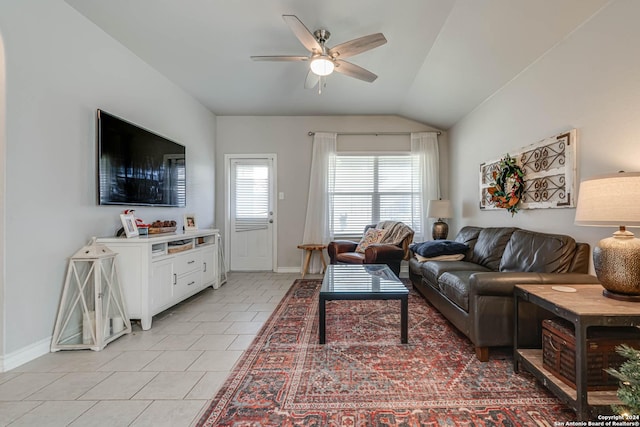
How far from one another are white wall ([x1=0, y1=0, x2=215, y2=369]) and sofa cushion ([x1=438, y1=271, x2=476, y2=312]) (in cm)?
307

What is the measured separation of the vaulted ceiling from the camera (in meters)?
2.30

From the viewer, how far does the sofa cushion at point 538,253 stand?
6.79 ft

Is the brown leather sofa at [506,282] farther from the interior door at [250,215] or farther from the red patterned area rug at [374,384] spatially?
the interior door at [250,215]

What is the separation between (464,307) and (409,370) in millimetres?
640

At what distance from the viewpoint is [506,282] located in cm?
185

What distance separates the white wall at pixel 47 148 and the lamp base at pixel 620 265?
3575 millimetres

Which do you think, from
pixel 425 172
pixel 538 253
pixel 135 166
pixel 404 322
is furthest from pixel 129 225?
pixel 425 172

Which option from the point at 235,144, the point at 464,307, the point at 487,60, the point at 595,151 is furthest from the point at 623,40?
the point at 235,144

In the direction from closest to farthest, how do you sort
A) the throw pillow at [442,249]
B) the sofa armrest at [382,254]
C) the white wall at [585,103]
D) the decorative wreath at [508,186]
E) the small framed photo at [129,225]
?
the white wall at [585,103], the small framed photo at [129,225], the decorative wreath at [508,186], the throw pillow at [442,249], the sofa armrest at [382,254]

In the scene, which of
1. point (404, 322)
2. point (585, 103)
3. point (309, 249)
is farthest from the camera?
point (309, 249)

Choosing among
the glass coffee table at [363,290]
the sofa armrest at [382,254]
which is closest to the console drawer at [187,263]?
the glass coffee table at [363,290]

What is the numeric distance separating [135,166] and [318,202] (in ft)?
8.85

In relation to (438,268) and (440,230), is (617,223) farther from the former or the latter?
(440,230)

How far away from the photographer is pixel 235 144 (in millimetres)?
4973
